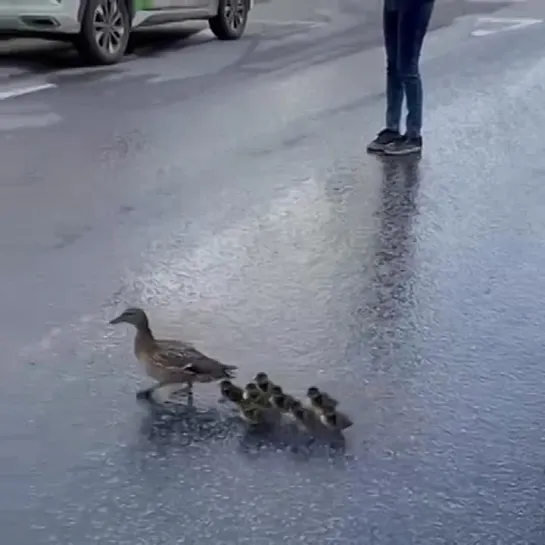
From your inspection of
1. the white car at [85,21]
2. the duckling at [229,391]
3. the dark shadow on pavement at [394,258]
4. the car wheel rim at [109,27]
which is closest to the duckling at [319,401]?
the duckling at [229,391]

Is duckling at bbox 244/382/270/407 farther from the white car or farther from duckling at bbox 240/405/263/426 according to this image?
the white car

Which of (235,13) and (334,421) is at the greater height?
(334,421)

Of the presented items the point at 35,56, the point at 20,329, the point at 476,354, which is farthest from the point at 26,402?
the point at 35,56

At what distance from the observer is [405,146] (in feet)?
30.0

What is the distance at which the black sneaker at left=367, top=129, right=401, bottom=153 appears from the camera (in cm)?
916

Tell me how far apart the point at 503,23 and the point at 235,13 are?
13.6 feet

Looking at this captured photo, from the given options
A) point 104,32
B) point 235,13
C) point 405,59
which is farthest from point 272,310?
point 235,13

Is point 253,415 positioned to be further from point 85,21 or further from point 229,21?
point 229,21

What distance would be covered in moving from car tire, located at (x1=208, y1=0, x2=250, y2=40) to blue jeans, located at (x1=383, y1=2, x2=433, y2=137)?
6.69 meters

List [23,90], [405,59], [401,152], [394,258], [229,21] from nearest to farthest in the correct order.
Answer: [394,258], [405,59], [401,152], [23,90], [229,21]

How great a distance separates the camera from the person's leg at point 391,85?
8.75m

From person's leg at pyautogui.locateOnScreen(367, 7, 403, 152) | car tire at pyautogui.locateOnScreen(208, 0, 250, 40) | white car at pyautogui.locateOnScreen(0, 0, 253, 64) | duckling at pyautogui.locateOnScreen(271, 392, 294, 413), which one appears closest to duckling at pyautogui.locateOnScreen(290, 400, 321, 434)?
duckling at pyautogui.locateOnScreen(271, 392, 294, 413)

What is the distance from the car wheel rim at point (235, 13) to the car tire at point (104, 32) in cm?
245

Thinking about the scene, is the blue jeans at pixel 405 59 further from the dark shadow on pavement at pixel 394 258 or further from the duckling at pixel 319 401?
the duckling at pixel 319 401
